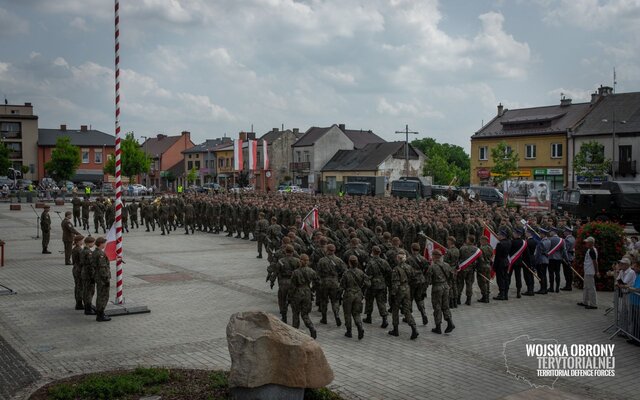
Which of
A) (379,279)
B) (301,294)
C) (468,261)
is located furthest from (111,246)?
(468,261)

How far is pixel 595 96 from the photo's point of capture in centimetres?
5516

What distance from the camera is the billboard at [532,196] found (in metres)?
39.8

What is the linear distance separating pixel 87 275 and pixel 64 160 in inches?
2718

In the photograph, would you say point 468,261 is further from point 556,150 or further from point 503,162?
point 556,150

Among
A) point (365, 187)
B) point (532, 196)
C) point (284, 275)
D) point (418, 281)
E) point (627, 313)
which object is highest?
point (365, 187)

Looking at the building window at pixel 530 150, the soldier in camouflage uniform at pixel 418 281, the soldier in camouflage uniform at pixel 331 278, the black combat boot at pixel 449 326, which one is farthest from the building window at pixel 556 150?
the soldier in camouflage uniform at pixel 331 278

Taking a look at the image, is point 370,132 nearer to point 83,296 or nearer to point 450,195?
point 450,195

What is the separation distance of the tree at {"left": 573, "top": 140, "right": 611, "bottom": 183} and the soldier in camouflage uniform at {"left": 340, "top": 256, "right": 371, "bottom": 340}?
4144cm

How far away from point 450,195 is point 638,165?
17.6 meters

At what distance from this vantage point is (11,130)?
276 feet

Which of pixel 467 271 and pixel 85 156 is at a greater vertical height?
pixel 85 156

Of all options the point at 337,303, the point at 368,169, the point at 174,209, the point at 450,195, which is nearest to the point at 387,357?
the point at 337,303

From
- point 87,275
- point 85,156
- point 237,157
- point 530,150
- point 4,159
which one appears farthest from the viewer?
point 85,156

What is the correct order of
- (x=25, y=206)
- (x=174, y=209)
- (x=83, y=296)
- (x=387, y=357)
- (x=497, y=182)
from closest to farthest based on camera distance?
(x=387, y=357) < (x=83, y=296) < (x=174, y=209) < (x=25, y=206) < (x=497, y=182)
